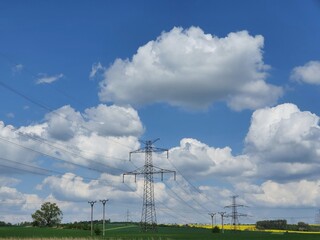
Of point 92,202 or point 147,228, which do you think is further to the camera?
point 92,202

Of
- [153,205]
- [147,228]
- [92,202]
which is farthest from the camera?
[92,202]

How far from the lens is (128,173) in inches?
4791

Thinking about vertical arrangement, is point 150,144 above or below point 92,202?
above

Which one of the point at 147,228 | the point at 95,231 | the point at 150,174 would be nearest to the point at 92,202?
the point at 95,231

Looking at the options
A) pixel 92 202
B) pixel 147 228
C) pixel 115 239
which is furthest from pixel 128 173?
pixel 92 202

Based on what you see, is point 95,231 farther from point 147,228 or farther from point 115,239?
point 115,239

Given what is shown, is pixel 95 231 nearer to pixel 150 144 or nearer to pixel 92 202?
pixel 92 202

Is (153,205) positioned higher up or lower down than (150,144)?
lower down

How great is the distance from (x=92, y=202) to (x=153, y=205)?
45070 mm

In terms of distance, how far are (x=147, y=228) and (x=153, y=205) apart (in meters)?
20.1

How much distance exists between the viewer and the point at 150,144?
4904 inches

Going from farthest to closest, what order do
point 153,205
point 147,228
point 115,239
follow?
point 147,228 → point 153,205 → point 115,239

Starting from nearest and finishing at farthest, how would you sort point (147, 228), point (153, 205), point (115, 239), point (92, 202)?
point (115, 239), point (153, 205), point (147, 228), point (92, 202)

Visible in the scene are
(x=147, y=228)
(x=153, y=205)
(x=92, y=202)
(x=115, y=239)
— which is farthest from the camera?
(x=92, y=202)
